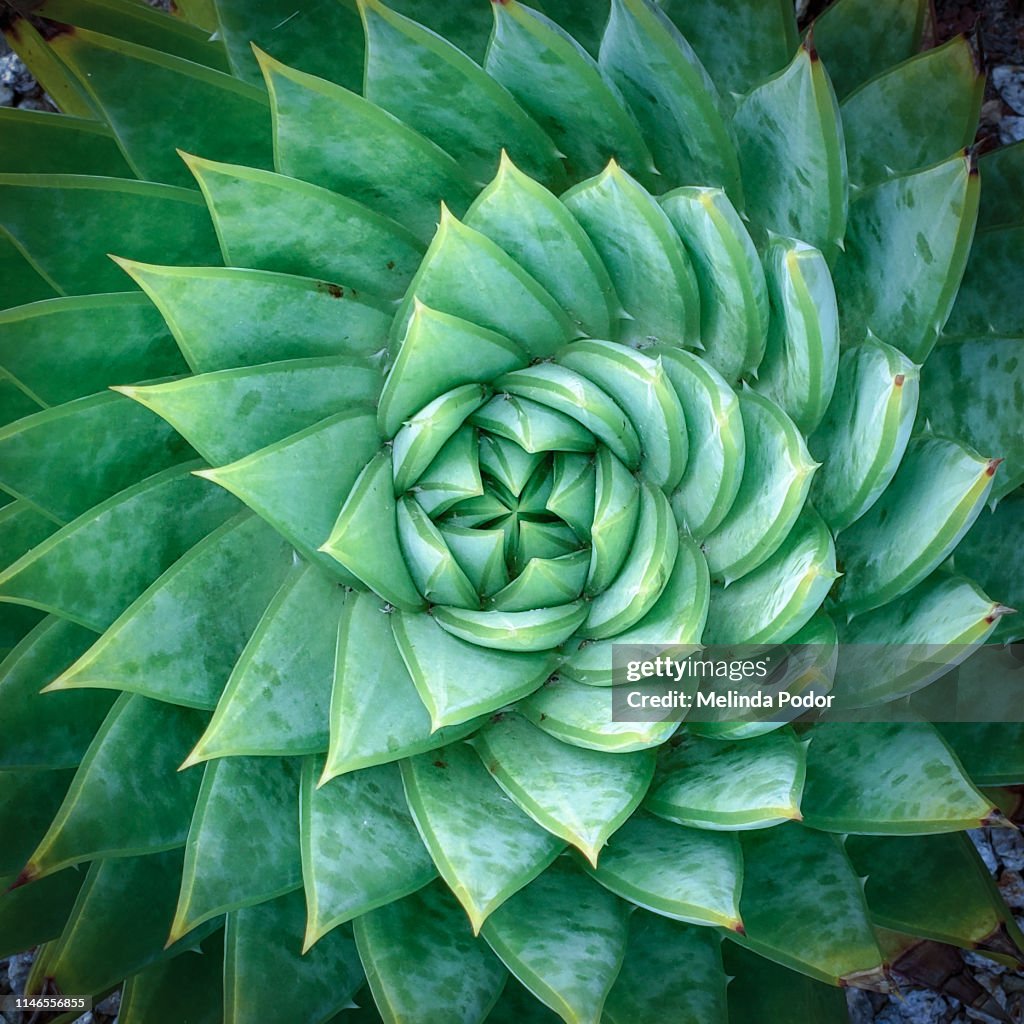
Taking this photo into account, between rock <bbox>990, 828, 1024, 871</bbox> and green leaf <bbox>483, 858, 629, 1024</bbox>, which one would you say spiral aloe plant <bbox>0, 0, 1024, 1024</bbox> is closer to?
green leaf <bbox>483, 858, 629, 1024</bbox>

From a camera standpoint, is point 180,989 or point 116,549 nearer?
point 116,549

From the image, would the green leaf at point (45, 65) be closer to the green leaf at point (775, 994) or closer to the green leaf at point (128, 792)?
the green leaf at point (128, 792)

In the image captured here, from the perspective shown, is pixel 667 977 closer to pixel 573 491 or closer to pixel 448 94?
pixel 573 491

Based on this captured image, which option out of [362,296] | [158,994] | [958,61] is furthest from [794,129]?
[158,994]

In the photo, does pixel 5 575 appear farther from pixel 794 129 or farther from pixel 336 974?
pixel 794 129

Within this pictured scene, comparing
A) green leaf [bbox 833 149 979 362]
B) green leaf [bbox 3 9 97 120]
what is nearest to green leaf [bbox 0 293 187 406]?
green leaf [bbox 3 9 97 120]

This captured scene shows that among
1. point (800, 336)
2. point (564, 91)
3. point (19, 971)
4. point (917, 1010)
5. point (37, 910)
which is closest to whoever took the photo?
point (800, 336)

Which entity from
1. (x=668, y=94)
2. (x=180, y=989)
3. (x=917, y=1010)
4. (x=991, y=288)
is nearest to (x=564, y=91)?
(x=668, y=94)
